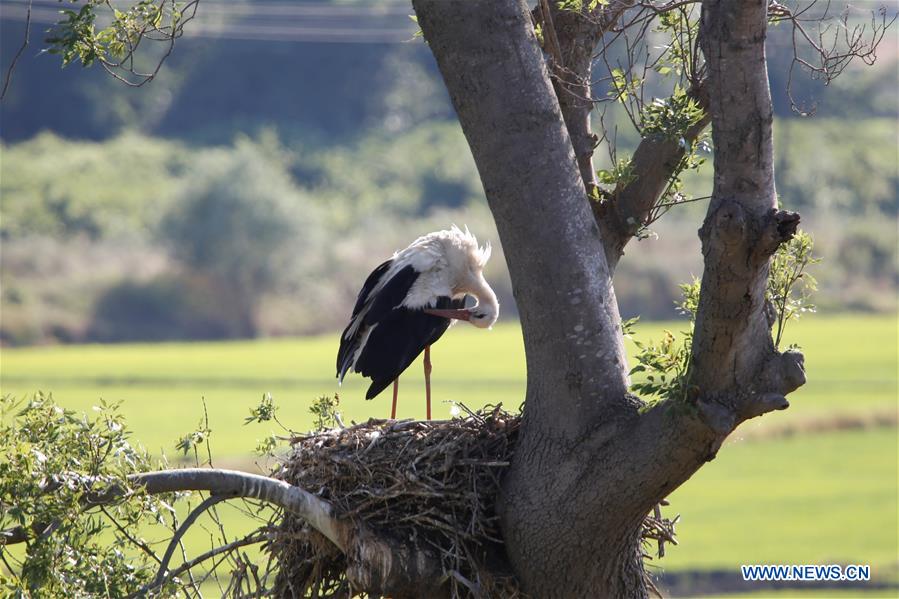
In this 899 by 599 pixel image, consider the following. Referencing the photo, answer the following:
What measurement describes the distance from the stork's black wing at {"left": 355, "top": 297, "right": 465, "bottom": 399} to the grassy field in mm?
15153

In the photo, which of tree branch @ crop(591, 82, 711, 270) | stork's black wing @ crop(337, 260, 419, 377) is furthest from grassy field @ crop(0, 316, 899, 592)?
tree branch @ crop(591, 82, 711, 270)

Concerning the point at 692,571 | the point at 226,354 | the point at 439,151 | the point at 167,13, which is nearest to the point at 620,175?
the point at 167,13

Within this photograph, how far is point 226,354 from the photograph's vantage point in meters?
45.5

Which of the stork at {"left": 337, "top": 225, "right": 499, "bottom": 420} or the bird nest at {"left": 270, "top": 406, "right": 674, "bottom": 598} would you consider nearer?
the bird nest at {"left": 270, "top": 406, "right": 674, "bottom": 598}

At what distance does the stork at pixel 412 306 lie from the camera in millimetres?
8414

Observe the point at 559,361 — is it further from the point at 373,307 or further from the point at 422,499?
the point at 373,307

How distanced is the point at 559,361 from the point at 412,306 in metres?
3.08

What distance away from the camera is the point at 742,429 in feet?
99.4

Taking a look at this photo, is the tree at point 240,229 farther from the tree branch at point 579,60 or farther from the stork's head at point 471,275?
the tree branch at point 579,60

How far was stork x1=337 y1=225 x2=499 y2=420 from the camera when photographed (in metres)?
8.41

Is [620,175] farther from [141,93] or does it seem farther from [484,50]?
[141,93]

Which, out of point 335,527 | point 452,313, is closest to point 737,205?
point 335,527

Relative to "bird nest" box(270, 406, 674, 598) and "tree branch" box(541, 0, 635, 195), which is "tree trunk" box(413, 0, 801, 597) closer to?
"bird nest" box(270, 406, 674, 598)

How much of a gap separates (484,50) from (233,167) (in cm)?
4819
